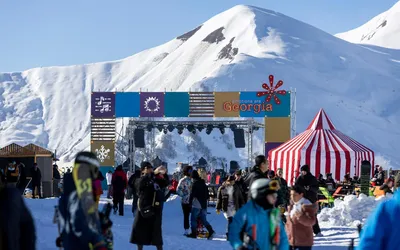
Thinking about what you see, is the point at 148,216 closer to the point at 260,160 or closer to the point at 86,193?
the point at 260,160

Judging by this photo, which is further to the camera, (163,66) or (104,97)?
(163,66)

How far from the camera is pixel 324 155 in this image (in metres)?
24.5

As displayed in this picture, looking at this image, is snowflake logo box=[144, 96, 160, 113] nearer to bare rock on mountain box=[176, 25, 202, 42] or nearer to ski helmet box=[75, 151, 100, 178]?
ski helmet box=[75, 151, 100, 178]

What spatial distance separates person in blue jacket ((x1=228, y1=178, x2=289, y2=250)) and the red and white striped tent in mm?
18499

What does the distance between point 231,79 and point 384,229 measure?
355ft

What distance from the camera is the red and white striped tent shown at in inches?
966

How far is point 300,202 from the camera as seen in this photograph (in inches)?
372

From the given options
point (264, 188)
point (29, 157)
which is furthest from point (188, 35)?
point (264, 188)

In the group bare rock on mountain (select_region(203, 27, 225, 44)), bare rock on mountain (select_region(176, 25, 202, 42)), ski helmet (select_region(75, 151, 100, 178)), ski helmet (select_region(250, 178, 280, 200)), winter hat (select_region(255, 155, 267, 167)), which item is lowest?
ski helmet (select_region(250, 178, 280, 200))

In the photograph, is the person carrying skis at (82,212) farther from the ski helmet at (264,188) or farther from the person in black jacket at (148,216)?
the person in black jacket at (148,216)

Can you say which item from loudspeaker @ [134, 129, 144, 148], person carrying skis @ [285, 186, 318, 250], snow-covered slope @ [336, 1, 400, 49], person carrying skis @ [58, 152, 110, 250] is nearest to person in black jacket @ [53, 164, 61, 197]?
loudspeaker @ [134, 129, 144, 148]

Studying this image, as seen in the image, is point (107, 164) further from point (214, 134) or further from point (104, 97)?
point (214, 134)

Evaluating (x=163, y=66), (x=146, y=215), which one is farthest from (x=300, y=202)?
(x=163, y=66)

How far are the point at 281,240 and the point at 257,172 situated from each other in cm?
414
